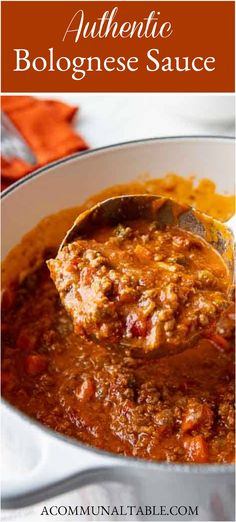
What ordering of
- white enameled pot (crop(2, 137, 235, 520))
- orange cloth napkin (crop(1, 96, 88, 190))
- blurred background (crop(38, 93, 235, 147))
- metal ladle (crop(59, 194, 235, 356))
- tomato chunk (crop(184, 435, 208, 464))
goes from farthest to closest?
blurred background (crop(38, 93, 235, 147)) → orange cloth napkin (crop(1, 96, 88, 190)) → metal ladle (crop(59, 194, 235, 356)) → tomato chunk (crop(184, 435, 208, 464)) → white enameled pot (crop(2, 137, 235, 520))

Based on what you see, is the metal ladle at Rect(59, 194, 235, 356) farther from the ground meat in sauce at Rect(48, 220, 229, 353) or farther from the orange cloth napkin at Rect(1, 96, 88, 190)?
the orange cloth napkin at Rect(1, 96, 88, 190)

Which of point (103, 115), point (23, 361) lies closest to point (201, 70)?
point (103, 115)

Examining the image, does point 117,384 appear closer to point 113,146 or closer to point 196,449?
point 196,449

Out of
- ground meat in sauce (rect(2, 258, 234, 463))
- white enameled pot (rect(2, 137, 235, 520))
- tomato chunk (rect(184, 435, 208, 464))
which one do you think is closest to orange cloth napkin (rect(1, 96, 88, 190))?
white enameled pot (rect(2, 137, 235, 520))

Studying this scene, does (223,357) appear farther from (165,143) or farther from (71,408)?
(165,143)

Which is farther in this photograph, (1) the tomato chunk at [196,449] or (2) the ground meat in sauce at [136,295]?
(1) the tomato chunk at [196,449]

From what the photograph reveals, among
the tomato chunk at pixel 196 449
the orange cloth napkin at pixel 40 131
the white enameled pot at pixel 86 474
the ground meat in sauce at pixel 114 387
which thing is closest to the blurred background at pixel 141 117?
the orange cloth napkin at pixel 40 131

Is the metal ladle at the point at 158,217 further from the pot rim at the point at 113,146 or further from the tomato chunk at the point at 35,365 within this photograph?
the tomato chunk at the point at 35,365
